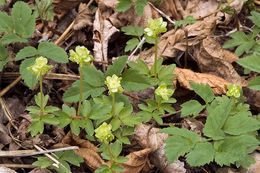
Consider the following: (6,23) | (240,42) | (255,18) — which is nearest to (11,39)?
(6,23)

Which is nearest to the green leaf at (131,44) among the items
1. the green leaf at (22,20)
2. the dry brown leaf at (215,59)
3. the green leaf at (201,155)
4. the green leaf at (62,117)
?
the dry brown leaf at (215,59)

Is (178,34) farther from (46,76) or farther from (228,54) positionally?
(46,76)

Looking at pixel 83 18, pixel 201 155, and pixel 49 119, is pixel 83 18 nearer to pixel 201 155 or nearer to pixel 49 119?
pixel 49 119

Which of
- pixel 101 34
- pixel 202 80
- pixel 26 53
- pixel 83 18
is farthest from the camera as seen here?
pixel 83 18

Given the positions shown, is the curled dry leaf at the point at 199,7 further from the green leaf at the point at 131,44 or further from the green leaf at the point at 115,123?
the green leaf at the point at 115,123

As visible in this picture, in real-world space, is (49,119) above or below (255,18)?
below

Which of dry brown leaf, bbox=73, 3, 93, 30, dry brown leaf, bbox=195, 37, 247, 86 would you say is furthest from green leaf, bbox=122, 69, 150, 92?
dry brown leaf, bbox=73, 3, 93, 30

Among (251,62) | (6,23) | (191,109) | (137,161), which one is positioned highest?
(6,23)
